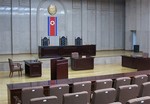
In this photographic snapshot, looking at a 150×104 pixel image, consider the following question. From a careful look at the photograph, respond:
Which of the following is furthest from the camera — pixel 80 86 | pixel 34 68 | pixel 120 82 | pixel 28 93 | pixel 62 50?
pixel 62 50

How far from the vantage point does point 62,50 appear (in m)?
13.3

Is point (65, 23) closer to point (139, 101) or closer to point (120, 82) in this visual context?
point (120, 82)

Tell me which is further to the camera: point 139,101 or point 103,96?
point 103,96

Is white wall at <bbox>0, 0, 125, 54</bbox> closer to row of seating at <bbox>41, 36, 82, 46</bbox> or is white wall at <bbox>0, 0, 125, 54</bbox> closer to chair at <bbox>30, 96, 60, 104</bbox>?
row of seating at <bbox>41, 36, 82, 46</bbox>

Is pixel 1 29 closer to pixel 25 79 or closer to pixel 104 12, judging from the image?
pixel 25 79

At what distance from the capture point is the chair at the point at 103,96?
148 inches

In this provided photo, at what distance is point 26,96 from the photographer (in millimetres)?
4266

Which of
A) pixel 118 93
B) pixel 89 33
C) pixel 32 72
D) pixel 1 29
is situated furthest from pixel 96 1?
pixel 118 93

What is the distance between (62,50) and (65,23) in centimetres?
293

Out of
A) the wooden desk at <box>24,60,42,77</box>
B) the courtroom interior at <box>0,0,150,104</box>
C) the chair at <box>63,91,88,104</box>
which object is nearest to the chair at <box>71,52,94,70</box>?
the courtroom interior at <box>0,0,150,104</box>

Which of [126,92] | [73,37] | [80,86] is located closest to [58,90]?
[80,86]

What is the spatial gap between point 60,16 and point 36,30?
189cm

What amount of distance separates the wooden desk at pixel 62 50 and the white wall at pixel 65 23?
2.11 meters

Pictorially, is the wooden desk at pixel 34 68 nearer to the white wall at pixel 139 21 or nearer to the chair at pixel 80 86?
the chair at pixel 80 86
